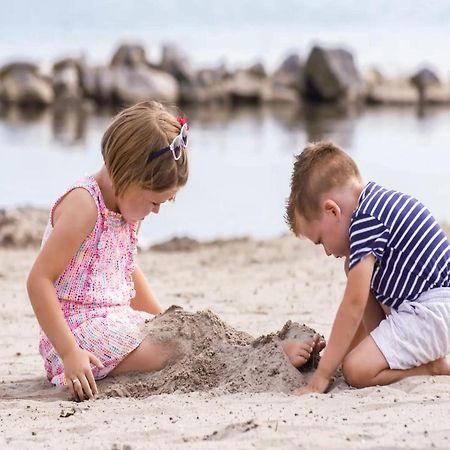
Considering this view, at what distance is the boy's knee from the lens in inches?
157

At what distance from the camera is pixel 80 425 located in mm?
3598

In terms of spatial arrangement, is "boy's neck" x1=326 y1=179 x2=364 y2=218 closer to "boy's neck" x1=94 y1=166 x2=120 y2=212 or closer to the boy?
the boy

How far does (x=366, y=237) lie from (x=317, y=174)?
33cm

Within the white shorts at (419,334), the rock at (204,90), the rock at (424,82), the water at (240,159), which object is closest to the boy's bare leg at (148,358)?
the white shorts at (419,334)

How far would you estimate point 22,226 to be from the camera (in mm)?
8633

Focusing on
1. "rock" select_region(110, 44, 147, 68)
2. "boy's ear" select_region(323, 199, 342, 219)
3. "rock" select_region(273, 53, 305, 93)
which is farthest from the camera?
"rock" select_region(110, 44, 147, 68)

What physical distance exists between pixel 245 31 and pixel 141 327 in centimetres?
5252

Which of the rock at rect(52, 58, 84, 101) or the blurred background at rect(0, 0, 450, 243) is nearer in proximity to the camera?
the blurred background at rect(0, 0, 450, 243)

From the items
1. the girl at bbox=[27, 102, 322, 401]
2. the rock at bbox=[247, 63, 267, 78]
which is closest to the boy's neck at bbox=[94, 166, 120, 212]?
the girl at bbox=[27, 102, 322, 401]

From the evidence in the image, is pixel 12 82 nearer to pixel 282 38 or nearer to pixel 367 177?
pixel 367 177

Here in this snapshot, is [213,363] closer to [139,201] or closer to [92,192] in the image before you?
[139,201]

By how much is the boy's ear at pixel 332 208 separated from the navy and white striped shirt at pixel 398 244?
0.06 metres

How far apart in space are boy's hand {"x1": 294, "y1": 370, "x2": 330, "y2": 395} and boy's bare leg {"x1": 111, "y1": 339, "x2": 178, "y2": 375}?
2.41 feet

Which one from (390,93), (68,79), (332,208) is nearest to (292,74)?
(390,93)
